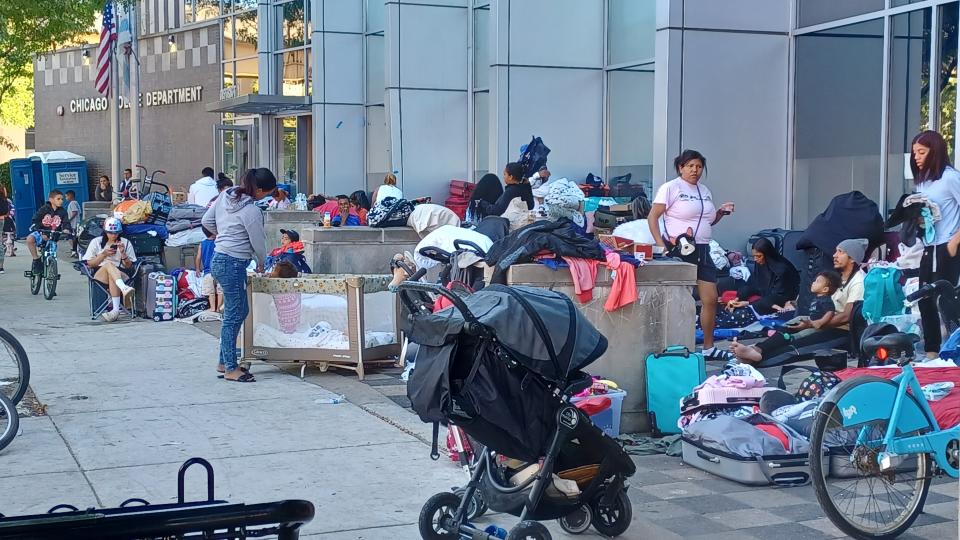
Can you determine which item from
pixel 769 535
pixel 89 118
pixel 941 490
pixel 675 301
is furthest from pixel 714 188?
pixel 89 118

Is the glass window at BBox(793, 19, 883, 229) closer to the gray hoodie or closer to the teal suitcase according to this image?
the teal suitcase

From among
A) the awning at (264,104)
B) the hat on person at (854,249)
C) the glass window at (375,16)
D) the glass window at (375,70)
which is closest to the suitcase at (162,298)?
the hat on person at (854,249)

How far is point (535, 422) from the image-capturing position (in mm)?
5023

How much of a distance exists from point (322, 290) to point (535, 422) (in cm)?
510

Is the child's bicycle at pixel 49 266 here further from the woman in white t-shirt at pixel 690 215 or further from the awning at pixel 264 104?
the woman in white t-shirt at pixel 690 215

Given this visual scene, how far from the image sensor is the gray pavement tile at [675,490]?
6152 millimetres

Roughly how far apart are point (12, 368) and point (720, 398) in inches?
180

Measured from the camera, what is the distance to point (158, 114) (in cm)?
3566

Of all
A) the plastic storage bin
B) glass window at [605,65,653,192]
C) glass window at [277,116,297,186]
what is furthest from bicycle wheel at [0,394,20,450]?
glass window at [277,116,297,186]

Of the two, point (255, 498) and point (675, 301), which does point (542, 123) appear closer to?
point (675, 301)

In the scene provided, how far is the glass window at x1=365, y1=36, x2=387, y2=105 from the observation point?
82.1 feet

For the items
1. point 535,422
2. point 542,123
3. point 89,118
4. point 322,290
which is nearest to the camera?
point 535,422

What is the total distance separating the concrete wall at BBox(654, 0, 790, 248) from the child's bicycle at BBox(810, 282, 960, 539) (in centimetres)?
768

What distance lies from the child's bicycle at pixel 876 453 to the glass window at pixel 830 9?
8426mm
